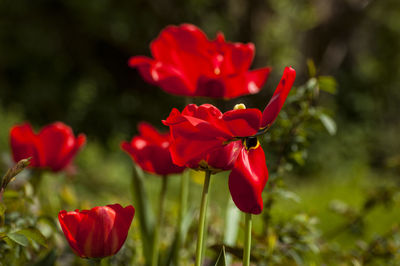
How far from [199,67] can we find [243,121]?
17.4 inches

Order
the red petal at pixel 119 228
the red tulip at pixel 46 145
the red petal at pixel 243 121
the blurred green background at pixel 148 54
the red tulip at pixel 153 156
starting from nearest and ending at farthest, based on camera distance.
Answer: the red petal at pixel 243 121 → the red petal at pixel 119 228 → the red tulip at pixel 153 156 → the red tulip at pixel 46 145 → the blurred green background at pixel 148 54

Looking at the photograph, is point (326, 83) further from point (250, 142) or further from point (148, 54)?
point (148, 54)

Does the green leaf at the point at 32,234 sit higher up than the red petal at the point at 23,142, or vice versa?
the red petal at the point at 23,142

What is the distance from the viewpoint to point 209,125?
0.72m

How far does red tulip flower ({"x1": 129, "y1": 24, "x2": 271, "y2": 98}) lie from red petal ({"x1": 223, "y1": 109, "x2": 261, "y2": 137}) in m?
0.39

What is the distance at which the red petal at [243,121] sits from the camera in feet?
2.34

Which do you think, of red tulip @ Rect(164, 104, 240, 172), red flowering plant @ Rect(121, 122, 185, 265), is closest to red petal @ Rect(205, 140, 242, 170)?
red tulip @ Rect(164, 104, 240, 172)

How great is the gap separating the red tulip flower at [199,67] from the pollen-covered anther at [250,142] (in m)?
0.35

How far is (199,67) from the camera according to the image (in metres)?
1.13

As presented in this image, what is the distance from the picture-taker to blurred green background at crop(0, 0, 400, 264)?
6.04 meters

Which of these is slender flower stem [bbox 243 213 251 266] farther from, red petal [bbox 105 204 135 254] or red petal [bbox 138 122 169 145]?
red petal [bbox 138 122 169 145]

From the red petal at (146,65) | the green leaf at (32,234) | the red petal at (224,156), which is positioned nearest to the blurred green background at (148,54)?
the red petal at (146,65)

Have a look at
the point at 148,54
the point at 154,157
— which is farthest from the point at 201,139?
the point at 148,54

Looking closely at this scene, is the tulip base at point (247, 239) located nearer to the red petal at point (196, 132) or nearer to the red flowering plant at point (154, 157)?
the red petal at point (196, 132)
